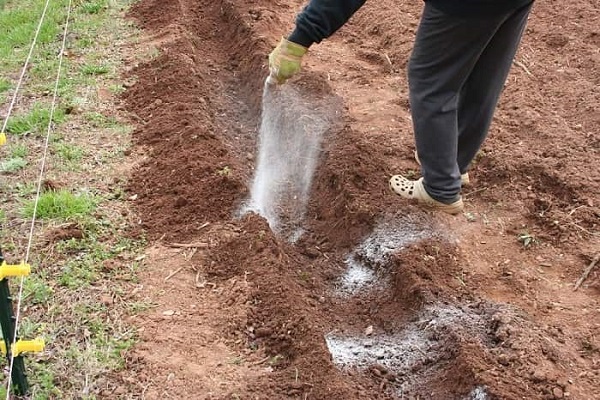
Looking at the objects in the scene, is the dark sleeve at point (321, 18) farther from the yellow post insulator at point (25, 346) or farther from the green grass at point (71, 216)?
the yellow post insulator at point (25, 346)

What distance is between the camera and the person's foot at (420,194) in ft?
12.2

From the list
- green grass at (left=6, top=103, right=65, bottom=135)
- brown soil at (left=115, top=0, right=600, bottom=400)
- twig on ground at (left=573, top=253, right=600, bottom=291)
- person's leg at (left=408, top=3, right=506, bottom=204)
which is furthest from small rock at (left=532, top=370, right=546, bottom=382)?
green grass at (left=6, top=103, right=65, bottom=135)

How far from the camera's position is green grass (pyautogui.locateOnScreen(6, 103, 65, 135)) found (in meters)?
4.36

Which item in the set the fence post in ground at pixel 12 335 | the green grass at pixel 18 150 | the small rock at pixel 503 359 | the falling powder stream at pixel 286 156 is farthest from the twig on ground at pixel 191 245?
the small rock at pixel 503 359

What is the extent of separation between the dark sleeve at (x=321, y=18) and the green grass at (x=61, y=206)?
1451 millimetres

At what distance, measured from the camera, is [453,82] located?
324cm

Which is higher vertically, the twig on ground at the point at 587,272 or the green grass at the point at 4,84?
the green grass at the point at 4,84

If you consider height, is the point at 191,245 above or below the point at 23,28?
below

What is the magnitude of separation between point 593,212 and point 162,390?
257 centimetres

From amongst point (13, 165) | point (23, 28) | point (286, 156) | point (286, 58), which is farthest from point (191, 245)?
point (23, 28)

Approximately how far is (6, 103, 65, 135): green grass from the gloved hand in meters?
1.81

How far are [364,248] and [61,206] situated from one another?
1.66 meters

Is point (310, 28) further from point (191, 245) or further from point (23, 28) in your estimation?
point (23, 28)

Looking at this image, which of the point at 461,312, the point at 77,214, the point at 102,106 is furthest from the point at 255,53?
the point at 461,312
